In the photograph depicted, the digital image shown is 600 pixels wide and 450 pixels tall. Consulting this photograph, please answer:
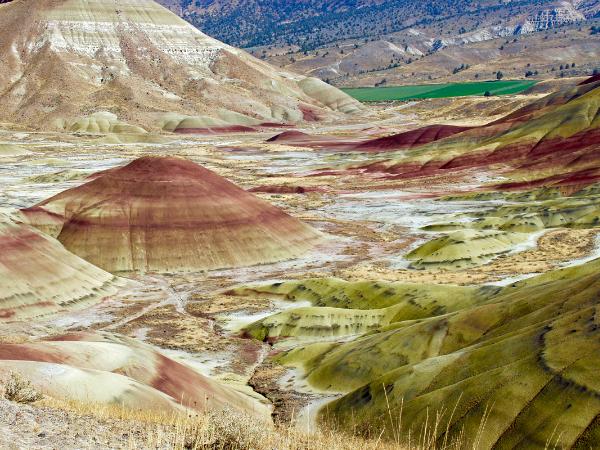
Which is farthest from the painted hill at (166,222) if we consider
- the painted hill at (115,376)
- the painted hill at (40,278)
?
the painted hill at (115,376)

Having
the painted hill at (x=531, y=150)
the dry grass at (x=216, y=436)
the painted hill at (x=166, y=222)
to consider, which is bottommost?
the painted hill at (x=531, y=150)

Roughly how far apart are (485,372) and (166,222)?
51.0m

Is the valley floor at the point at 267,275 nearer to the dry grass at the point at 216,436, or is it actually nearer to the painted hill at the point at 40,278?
the dry grass at the point at 216,436

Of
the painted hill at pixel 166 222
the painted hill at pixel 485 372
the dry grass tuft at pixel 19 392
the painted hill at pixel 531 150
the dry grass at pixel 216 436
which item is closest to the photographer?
the dry grass at pixel 216 436

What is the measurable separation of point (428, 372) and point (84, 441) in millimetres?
15153

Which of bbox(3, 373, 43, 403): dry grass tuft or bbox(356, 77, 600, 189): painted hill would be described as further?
bbox(356, 77, 600, 189): painted hill

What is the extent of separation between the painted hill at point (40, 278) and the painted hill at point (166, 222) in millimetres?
6780

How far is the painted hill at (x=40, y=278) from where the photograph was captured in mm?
51375

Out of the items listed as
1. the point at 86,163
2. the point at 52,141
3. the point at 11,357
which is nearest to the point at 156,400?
the point at 11,357

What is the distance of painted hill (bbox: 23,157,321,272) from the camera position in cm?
6881

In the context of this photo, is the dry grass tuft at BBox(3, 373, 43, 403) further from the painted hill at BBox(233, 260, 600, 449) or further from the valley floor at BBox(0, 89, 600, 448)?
the painted hill at BBox(233, 260, 600, 449)

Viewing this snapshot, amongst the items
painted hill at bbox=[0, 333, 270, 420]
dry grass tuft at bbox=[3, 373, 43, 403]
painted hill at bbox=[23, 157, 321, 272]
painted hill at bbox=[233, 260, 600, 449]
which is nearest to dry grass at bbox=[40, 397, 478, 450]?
dry grass tuft at bbox=[3, 373, 43, 403]

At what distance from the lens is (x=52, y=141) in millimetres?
179750

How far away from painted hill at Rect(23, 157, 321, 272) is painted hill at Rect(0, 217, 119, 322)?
6.78m
